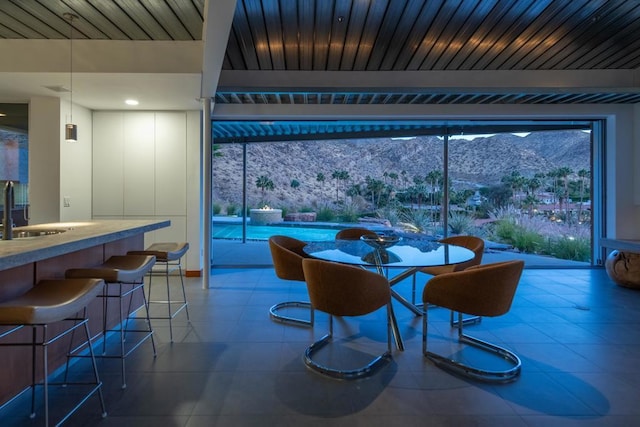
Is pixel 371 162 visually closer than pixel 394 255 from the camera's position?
No

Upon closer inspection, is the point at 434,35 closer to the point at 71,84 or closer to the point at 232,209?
the point at 71,84

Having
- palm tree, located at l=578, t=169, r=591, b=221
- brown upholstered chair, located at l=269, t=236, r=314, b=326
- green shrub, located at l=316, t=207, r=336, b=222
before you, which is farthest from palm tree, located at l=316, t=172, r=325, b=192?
palm tree, located at l=578, t=169, r=591, b=221

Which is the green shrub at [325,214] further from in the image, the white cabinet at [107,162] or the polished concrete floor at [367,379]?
the white cabinet at [107,162]

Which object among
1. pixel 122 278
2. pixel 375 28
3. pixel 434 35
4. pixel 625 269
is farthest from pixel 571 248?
pixel 122 278

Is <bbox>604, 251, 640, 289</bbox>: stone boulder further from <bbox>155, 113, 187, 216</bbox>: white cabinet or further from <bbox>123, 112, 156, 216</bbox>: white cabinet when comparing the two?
<bbox>123, 112, 156, 216</bbox>: white cabinet

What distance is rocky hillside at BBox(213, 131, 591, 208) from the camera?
6.31 m

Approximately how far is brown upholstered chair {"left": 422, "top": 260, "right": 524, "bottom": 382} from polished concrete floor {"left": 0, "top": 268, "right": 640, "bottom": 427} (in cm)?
10

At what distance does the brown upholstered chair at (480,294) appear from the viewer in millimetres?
2439

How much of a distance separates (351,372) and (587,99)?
220 inches

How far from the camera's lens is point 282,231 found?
653 centimetres

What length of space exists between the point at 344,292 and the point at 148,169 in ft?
13.6

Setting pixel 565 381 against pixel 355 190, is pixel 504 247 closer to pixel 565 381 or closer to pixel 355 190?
pixel 355 190

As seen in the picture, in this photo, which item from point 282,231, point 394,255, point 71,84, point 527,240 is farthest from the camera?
point 282,231

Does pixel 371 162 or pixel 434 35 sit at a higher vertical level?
pixel 434 35
